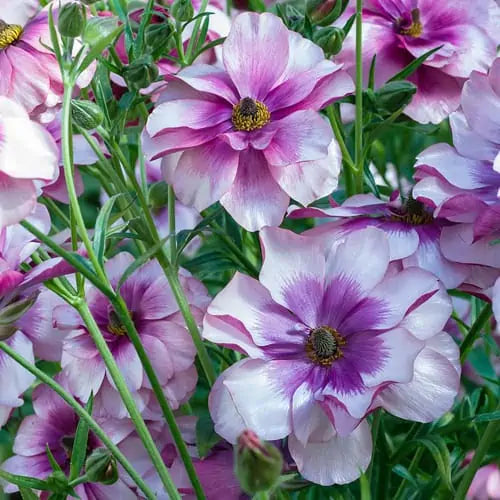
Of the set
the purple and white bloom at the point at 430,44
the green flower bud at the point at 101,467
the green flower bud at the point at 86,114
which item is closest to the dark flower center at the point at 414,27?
the purple and white bloom at the point at 430,44

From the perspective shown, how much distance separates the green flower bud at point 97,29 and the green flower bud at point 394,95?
0.50 feet

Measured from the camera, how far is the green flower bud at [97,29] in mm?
489

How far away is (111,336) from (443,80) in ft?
0.82

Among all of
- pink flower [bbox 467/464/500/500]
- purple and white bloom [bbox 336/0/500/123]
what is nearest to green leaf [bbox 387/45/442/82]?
purple and white bloom [bbox 336/0/500/123]

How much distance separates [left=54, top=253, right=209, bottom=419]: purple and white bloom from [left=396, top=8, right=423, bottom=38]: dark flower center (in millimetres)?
203

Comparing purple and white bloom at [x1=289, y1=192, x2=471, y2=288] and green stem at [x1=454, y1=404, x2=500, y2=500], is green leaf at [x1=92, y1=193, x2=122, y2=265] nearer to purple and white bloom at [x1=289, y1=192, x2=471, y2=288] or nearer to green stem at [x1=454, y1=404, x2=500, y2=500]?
purple and white bloom at [x1=289, y1=192, x2=471, y2=288]

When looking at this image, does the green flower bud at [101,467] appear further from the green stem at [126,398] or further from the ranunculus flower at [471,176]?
the ranunculus flower at [471,176]

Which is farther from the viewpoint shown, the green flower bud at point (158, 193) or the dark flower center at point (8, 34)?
the green flower bud at point (158, 193)

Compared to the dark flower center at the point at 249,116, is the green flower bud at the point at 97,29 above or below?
above

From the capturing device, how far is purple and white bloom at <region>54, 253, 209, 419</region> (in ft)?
1.74

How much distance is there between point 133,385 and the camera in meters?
0.52

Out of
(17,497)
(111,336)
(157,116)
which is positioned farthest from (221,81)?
(17,497)

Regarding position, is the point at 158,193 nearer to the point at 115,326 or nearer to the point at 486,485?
the point at 115,326

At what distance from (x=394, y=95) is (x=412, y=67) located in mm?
28
